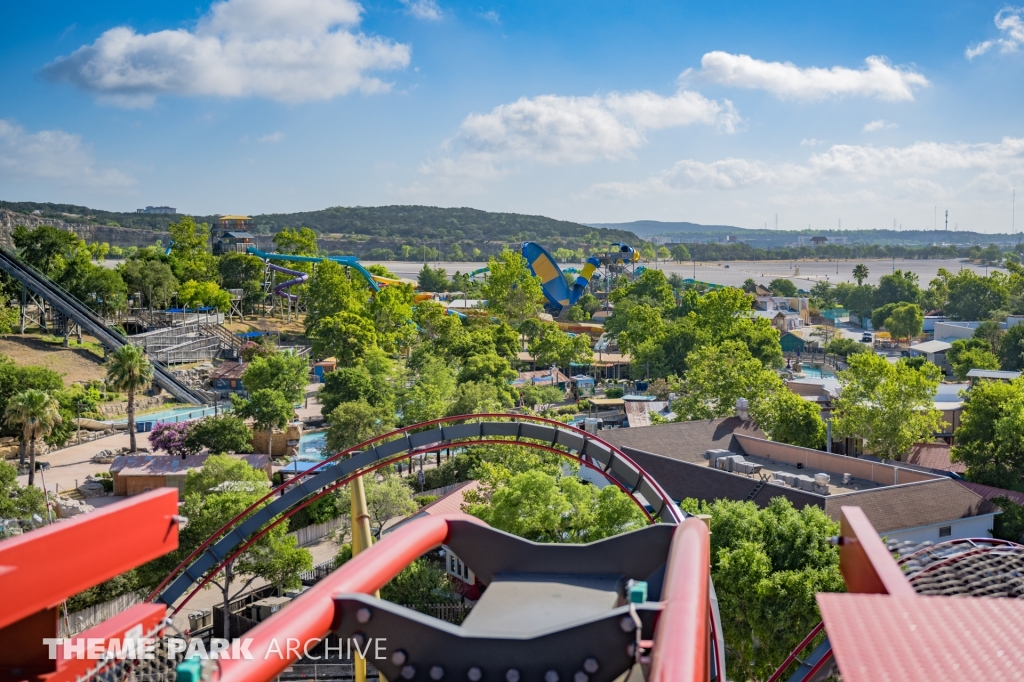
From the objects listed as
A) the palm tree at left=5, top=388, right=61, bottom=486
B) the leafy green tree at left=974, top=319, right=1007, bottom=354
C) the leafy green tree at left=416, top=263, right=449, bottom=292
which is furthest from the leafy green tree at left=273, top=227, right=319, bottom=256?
the leafy green tree at left=974, top=319, right=1007, bottom=354

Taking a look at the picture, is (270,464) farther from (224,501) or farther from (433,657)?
→ (433,657)

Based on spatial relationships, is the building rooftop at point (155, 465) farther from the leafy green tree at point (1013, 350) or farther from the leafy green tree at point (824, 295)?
the leafy green tree at point (824, 295)

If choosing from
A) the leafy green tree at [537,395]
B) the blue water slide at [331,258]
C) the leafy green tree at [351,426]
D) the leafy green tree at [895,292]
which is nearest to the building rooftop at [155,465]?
the leafy green tree at [351,426]

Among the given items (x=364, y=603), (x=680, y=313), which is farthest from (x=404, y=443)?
(x=680, y=313)

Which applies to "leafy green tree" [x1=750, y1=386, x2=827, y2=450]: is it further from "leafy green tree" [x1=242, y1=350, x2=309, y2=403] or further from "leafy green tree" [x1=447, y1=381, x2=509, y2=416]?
"leafy green tree" [x1=242, y1=350, x2=309, y2=403]

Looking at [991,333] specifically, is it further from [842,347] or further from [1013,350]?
[842,347]
